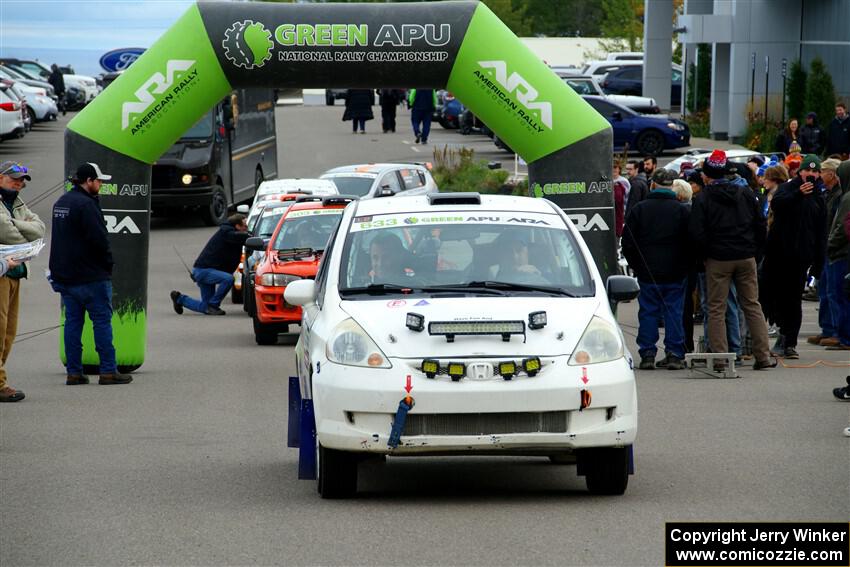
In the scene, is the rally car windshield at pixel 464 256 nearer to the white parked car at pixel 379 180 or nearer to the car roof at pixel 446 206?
the car roof at pixel 446 206

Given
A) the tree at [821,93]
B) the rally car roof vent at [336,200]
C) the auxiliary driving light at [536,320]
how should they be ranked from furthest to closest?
the tree at [821,93] < the rally car roof vent at [336,200] < the auxiliary driving light at [536,320]

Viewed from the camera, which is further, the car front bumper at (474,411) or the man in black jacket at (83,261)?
the man in black jacket at (83,261)

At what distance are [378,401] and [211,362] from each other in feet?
28.3

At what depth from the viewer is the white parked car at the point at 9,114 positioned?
42.1 meters

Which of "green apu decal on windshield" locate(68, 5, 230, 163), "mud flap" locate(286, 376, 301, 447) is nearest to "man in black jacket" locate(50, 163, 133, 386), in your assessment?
"green apu decal on windshield" locate(68, 5, 230, 163)

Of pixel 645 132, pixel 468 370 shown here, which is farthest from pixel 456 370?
pixel 645 132

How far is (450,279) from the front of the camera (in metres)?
9.12

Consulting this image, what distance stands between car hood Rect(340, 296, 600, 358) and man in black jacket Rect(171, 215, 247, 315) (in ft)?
42.2

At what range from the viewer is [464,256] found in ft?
30.5

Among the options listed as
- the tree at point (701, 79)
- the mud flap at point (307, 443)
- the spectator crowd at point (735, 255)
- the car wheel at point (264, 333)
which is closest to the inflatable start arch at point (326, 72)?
the spectator crowd at point (735, 255)

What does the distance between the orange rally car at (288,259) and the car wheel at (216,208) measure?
1152cm

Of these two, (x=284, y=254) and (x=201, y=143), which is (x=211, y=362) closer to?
(x=284, y=254)

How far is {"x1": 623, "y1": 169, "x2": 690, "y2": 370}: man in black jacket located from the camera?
14602 millimetres

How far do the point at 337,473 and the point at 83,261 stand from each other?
6110mm
